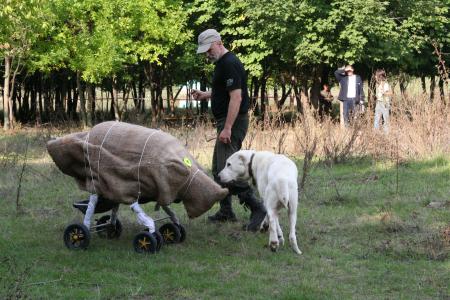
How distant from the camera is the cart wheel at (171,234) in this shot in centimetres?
716

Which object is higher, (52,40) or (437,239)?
(52,40)

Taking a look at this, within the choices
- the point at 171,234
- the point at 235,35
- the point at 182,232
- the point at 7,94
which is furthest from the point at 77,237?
the point at 235,35

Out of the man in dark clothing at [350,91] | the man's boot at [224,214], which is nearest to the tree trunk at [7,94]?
the man in dark clothing at [350,91]

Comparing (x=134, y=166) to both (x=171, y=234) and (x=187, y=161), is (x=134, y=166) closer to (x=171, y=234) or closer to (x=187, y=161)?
(x=187, y=161)

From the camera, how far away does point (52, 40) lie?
25500 millimetres

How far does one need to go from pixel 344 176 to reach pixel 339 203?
98.5 inches

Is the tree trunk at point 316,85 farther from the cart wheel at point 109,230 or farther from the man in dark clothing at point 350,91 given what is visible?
the cart wheel at point 109,230

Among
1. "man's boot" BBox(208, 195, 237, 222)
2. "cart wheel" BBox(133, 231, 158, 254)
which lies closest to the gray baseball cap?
"man's boot" BBox(208, 195, 237, 222)

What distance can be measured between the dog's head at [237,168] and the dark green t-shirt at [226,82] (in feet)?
2.01

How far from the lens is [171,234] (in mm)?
7160

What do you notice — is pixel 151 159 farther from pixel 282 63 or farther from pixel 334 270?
pixel 282 63

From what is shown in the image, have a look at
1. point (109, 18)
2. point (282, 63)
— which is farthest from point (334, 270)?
point (282, 63)

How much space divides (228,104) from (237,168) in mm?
797

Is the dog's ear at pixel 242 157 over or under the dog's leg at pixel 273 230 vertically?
over
